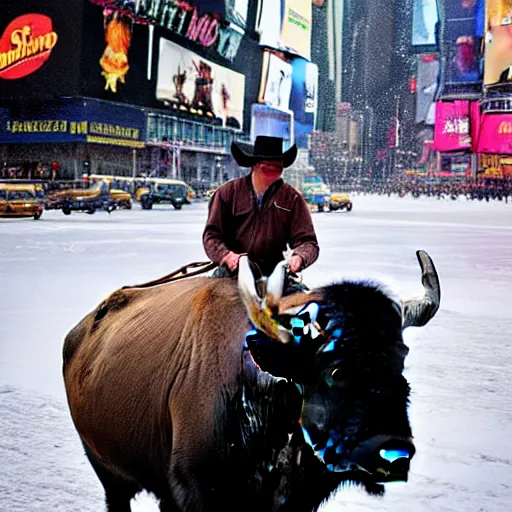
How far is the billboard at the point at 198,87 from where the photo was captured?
59.6m

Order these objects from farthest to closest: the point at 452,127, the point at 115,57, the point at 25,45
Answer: the point at 452,127, the point at 115,57, the point at 25,45

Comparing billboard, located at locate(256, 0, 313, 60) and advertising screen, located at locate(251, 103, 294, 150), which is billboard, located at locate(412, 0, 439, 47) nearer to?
billboard, located at locate(256, 0, 313, 60)

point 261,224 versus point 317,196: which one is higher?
point 261,224

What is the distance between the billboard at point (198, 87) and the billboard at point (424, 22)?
37425mm

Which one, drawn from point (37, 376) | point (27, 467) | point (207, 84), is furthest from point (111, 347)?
point (207, 84)

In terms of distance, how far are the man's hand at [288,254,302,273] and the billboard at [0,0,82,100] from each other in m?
50.1

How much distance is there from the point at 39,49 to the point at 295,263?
5203cm

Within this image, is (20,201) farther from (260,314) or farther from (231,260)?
(260,314)

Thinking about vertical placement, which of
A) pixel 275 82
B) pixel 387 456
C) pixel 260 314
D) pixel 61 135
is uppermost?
pixel 275 82

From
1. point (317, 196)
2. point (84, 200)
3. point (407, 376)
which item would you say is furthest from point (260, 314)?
point (317, 196)

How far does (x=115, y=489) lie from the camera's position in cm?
349

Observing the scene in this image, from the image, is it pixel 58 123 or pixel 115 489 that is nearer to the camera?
pixel 115 489

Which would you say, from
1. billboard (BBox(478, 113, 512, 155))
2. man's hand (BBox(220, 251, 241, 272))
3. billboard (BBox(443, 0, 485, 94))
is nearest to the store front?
man's hand (BBox(220, 251, 241, 272))

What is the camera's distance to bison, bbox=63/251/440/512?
2.34m
